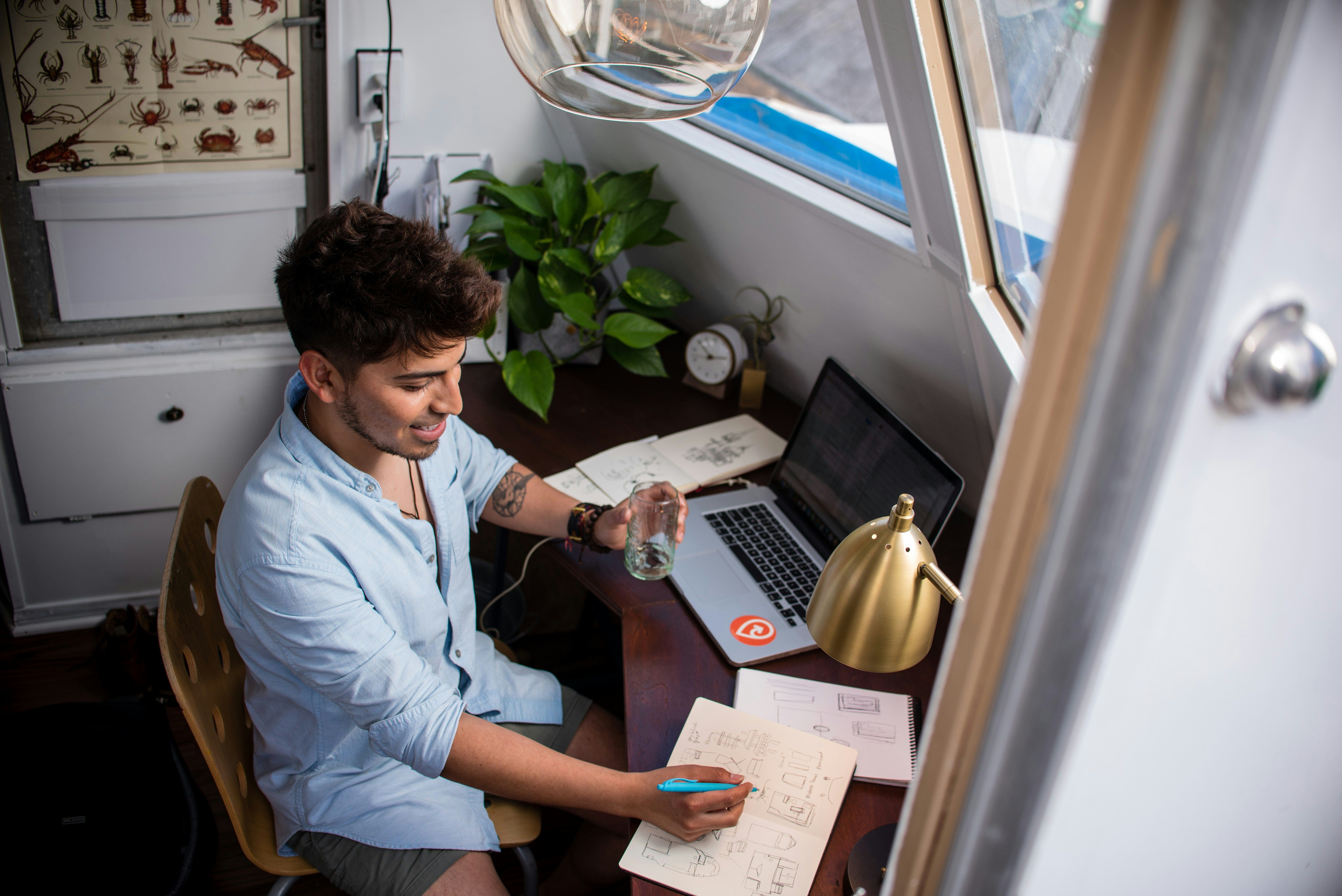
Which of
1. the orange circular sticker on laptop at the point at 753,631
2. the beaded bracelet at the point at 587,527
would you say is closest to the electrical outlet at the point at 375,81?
the beaded bracelet at the point at 587,527

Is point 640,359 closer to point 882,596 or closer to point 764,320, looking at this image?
point 764,320

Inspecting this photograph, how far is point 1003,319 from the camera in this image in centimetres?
129

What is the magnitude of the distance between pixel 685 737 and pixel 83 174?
1.83 metres

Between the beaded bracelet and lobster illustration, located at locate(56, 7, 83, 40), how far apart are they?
148 cm

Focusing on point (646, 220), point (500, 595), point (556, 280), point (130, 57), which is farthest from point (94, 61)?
point (500, 595)

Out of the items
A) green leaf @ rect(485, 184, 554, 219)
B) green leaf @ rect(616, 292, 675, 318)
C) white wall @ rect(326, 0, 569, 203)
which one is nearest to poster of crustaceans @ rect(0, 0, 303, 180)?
white wall @ rect(326, 0, 569, 203)

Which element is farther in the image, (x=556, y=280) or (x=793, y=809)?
(x=556, y=280)

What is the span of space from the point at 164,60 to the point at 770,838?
2.00 metres

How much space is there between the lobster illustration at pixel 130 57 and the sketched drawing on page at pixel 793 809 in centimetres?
198

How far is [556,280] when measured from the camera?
2.01 m

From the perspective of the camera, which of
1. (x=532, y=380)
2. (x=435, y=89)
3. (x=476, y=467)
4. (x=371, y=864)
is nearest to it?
(x=371, y=864)

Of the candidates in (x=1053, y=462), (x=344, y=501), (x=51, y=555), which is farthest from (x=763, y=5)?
(x=51, y=555)

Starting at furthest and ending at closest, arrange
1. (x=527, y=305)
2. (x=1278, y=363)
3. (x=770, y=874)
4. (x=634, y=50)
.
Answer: (x=527, y=305), (x=770, y=874), (x=634, y=50), (x=1278, y=363)

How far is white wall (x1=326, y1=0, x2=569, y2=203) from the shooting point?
202 cm
